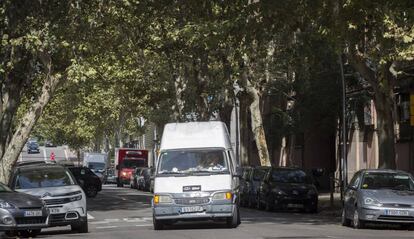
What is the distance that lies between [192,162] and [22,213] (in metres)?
4.27

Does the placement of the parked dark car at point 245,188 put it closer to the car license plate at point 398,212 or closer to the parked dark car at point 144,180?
the car license plate at point 398,212

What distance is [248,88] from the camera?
3588cm

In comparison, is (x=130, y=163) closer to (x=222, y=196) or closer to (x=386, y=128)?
(x=386, y=128)

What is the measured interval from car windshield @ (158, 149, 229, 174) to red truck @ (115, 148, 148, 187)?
4537 centimetres

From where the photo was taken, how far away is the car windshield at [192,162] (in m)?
18.8

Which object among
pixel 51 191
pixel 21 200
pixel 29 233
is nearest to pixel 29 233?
pixel 29 233

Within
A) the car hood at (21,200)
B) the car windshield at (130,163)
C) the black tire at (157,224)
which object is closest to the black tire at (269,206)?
the black tire at (157,224)

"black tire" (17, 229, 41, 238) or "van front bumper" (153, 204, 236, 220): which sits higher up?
"van front bumper" (153, 204, 236, 220)

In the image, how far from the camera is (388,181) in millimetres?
20594

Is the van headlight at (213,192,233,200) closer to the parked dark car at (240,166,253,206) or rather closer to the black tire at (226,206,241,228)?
the black tire at (226,206,241,228)

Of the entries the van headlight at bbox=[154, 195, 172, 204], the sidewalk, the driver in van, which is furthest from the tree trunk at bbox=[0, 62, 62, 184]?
the van headlight at bbox=[154, 195, 172, 204]

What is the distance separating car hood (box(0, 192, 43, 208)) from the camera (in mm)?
17031

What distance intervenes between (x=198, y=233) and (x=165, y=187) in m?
1.53

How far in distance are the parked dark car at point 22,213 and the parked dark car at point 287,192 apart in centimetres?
1265
